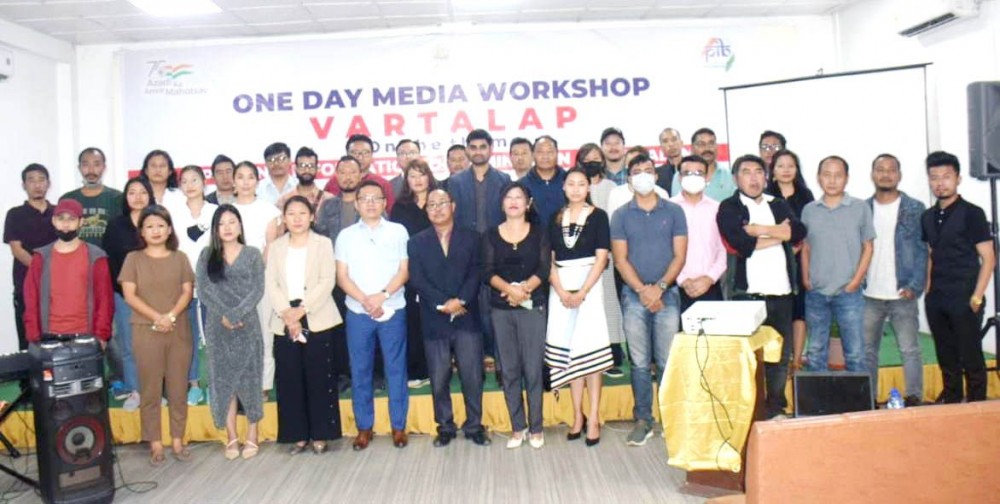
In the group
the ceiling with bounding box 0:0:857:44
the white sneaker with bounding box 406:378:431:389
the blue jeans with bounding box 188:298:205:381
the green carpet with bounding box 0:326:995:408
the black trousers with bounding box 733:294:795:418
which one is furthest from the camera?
the ceiling with bounding box 0:0:857:44

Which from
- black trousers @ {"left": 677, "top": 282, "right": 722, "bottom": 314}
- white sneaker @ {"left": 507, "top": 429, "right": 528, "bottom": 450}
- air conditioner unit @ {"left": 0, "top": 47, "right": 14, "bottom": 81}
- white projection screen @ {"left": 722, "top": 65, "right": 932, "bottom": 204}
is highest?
air conditioner unit @ {"left": 0, "top": 47, "right": 14, "bottom": 81}

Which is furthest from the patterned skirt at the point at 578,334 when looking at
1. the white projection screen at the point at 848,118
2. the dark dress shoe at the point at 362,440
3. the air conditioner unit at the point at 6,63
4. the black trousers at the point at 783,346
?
the air conditioner unit at the point at 6,63

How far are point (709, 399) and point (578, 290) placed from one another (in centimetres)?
102

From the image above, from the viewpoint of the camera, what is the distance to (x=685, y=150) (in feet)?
23.8

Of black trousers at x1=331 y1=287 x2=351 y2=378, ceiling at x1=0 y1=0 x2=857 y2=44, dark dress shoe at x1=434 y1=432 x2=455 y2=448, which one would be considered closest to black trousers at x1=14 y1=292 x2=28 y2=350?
black trousers at x1=331 y1=287 x2=351 y2=378

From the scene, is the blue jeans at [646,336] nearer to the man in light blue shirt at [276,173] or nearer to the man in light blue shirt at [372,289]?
the man in light blue shirt at [372,289]

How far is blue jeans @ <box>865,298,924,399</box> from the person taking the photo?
4148 millimetres

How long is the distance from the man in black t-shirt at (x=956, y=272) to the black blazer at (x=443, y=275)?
8.62ft

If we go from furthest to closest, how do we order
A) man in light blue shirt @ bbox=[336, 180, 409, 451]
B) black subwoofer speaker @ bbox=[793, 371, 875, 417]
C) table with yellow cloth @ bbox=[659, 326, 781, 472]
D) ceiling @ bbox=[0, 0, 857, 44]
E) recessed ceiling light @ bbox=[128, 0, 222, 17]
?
ceiling @ bbox=[0, 0, 857, 44] < recessed ceiling light @ bbox=[128, 0, 222, 17] < man in light blue shirt @ bbox=[336, 180, 409, 451] < black subwoofer speaker @ bbox=[793, 371, 875, 417] < table with yellow cloth @ bbox=[659, 326, 781, 472]

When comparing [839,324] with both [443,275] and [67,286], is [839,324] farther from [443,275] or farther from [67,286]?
[67,286]

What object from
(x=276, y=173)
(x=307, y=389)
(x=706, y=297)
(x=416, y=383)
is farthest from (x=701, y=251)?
(x=276, y=173)

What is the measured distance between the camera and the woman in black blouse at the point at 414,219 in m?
4.45

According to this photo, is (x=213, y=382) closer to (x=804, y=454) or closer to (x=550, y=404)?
(x=550, y=404)

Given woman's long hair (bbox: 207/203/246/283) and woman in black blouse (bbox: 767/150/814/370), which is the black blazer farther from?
woman in black blouse (bbox: 767/150/814/370)
